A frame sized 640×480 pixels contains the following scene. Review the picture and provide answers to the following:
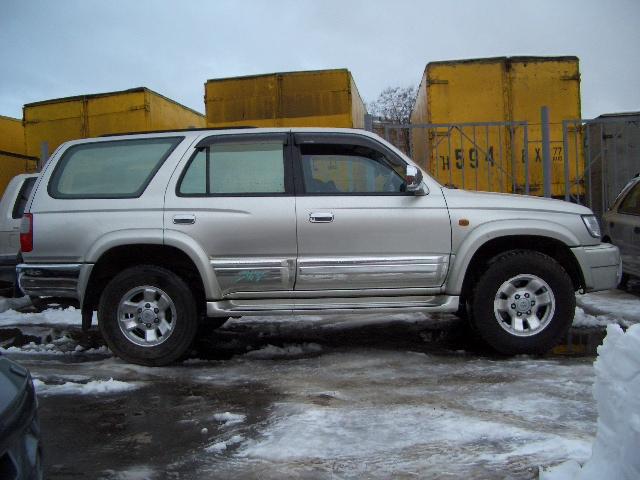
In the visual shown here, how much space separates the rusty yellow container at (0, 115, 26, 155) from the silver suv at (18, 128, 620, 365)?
8402 millimetres

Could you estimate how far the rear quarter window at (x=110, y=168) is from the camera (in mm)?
4691

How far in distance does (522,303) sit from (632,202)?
340 cm

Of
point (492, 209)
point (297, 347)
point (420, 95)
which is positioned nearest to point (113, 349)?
point (297, 347)

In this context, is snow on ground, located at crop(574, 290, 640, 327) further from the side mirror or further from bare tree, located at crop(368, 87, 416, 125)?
bare tree, located at crop(368, 87, 416, 125)

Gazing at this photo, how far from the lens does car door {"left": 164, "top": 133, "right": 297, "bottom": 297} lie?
4504mm

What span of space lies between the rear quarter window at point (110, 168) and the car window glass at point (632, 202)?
538cm

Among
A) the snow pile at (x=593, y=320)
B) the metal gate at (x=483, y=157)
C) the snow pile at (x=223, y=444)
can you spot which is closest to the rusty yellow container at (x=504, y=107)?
the metal gate at (x=483, y=157)

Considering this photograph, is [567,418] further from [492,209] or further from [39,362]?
[39,362]

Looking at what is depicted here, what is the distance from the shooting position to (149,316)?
4562 mm

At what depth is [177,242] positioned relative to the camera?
4.48 metres

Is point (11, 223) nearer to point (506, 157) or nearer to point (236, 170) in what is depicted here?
point (236, 170)

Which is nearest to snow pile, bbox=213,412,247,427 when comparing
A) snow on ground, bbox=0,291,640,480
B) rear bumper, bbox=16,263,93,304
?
snow on ground, bbox=0,291,640,480

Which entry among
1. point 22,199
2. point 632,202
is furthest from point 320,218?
point 22,199

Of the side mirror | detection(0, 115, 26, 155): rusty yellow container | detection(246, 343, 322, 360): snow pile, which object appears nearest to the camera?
the side mirror
